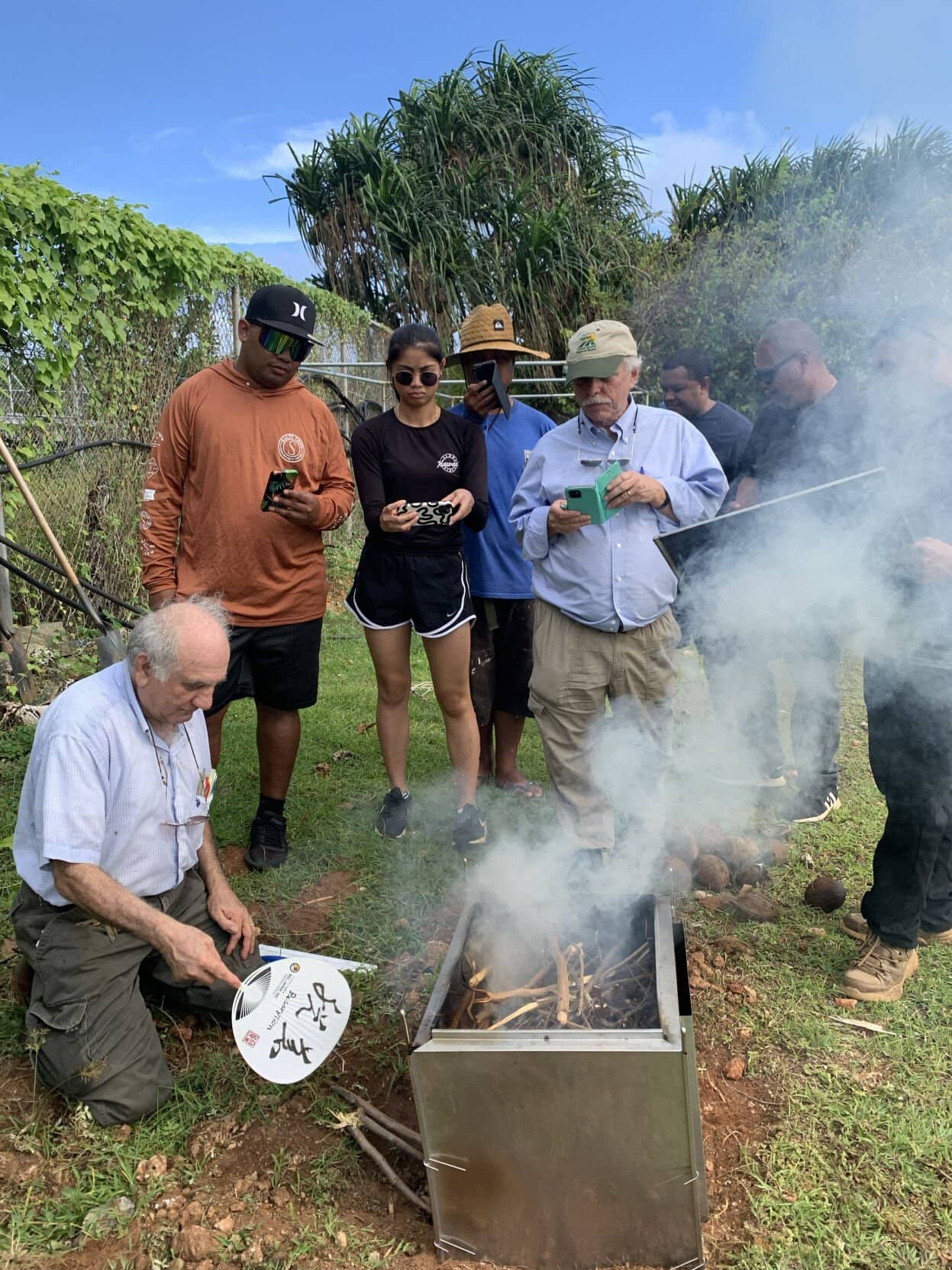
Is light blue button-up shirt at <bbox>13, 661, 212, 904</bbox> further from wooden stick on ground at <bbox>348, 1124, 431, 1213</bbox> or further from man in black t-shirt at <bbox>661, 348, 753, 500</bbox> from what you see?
man in black t-shirt at <bbox>661, 348, 753, 500</bbox>

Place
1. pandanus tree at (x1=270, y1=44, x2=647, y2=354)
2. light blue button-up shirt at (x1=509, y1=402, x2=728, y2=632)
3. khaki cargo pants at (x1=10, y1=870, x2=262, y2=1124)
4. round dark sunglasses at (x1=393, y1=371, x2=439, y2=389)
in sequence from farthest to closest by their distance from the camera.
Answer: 1. pandanus tree at (x1=270, y1=44, x2=647, y2=354)
2. round dark sunglasses at (x1=393, y1=371, x2=439, y2=389)
3. light blue button-up shirt at (x1=509, y1=402, x2=728, y2=632)
4. khaki cargo pants at (x1=10, y1=870, x2=262, y2=1124)

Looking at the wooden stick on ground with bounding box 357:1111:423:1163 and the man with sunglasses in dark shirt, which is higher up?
the man with sunglasses in dark shirt

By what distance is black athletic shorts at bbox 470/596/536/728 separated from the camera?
4.32 metres

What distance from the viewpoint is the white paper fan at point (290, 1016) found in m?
2.27

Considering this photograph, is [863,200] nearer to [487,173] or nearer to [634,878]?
[634,878]

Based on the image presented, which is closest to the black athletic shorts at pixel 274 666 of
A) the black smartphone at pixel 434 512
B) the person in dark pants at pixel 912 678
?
the black smartphone at pixel 434 512

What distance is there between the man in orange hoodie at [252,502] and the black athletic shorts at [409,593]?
0.21 metres

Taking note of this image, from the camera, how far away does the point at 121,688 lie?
252 cm

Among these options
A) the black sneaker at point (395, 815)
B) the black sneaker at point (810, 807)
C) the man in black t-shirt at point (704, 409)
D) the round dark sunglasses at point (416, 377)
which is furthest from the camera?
the man in black t-shirt at point (704, 409)

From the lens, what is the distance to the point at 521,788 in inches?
178

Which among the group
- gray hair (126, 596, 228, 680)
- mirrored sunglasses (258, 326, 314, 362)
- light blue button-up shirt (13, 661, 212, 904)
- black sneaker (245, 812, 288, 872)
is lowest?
black sneaker (245, 812, 288, 872)

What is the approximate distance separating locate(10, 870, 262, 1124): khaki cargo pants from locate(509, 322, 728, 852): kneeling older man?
1.54m

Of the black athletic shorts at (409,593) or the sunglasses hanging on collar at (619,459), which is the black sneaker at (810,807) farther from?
the sunglasses hanging on collar at (619,459)

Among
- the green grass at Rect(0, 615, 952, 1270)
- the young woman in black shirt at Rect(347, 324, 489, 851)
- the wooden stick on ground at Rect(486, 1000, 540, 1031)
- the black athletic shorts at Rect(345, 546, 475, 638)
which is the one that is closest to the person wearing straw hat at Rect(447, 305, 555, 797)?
the young woman in black shirt at Rect(347, 324, 489, 851)
